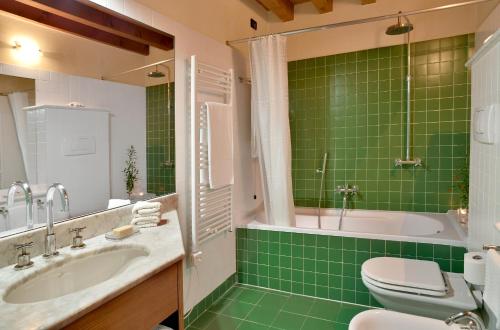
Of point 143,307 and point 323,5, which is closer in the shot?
point 143,307

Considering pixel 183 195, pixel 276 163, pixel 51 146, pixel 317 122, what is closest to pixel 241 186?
pixel 276 163

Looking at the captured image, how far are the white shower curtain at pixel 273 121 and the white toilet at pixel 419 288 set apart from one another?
957mm

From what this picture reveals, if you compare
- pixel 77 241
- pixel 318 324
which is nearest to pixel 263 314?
pixel 318 324

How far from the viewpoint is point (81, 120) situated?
1.57 m

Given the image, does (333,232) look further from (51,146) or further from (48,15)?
(48,15)

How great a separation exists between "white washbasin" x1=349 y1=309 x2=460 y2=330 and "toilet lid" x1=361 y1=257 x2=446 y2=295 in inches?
15.0

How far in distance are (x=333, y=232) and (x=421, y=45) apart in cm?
199

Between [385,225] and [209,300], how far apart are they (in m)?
1.82

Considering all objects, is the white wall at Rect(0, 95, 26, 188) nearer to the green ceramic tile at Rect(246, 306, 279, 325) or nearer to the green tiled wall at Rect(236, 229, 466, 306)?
the green ceramic tile at Rect(246, 306, 279, 325)

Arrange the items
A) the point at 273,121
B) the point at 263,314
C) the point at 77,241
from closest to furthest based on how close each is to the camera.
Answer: the point at 77,241, the point at 263,314, the point at 273,121

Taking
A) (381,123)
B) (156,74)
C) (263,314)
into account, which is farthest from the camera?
(381,123)

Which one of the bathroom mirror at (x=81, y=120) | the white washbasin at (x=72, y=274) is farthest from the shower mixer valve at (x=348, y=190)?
the white washbasin at (x=72, y=274)

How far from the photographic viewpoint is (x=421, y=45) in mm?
3113

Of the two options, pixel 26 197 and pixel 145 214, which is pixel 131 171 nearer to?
pixel 145 214
